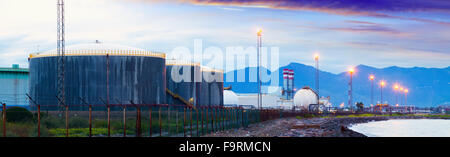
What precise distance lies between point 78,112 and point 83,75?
502 centimetres

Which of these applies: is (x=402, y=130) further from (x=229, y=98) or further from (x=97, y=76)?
(x=229, y=98)

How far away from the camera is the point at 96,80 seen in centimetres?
6175

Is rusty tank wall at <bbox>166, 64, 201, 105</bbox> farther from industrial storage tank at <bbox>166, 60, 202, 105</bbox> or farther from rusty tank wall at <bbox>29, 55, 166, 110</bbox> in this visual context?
rusty tank wall at <bbox>29, 55, 166, 110</bbox>

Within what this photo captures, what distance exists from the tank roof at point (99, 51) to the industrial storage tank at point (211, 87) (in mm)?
20964

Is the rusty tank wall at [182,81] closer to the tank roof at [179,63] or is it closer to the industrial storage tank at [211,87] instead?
the tank roof at [179,63]

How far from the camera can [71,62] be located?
6256 centimetres

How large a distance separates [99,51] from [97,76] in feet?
10.7

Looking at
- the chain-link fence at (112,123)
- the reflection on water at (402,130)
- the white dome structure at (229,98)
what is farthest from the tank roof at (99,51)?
the white dome structure at (229,98)

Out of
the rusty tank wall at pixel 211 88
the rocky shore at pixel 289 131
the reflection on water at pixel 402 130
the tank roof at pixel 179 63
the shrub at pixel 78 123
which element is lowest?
the reflection on water at pixel 402 130

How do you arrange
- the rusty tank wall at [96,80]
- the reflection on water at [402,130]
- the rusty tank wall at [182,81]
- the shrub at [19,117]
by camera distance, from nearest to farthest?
the shrub at [19,117] → the reflection on water at [402,130] → the rusty tank wall at [96,80] → the rusty tank wall at [182,81]

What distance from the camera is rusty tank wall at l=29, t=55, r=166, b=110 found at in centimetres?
6131

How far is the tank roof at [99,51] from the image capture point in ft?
207

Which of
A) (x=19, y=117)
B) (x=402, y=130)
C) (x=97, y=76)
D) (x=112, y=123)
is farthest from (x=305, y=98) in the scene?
(x=19, y=117)
